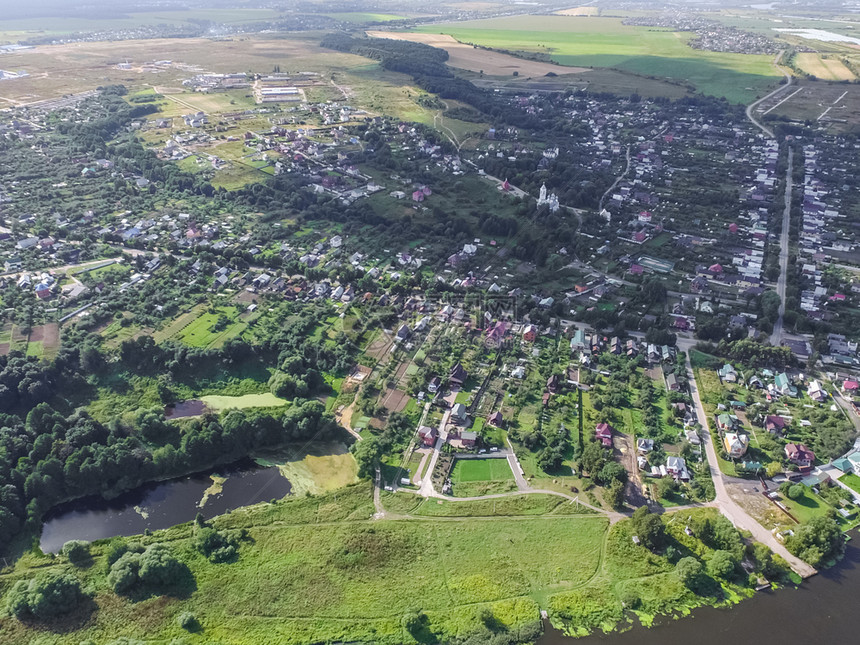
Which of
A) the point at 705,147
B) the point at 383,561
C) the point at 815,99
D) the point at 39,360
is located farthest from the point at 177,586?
the point at 815,99

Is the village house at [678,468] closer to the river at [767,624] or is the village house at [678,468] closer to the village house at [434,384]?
the river at [767,624]

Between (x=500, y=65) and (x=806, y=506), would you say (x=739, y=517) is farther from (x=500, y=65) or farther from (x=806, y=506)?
(x=500, y=65)

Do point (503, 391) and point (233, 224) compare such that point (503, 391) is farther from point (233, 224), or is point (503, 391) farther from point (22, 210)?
point (22, 210)

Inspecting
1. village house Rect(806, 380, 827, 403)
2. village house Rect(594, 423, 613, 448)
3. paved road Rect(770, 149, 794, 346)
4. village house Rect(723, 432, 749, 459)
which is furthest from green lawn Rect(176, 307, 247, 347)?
paved road Rect(770, 149, 794, 346)

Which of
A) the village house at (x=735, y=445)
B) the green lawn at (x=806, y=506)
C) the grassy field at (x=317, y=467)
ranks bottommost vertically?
the grassy field at (x=317, y=467)

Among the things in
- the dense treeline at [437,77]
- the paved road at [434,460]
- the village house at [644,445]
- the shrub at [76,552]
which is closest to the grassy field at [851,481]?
the village house at [644,445]

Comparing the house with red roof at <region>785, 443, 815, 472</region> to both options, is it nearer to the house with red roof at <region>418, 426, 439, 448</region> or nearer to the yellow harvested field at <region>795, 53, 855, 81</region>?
the house with red roof at <region>418, 426, 439, 448</region>

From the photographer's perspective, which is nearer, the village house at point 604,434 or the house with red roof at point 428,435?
the village house at point 604,434

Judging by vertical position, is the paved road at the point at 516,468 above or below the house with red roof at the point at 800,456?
below
